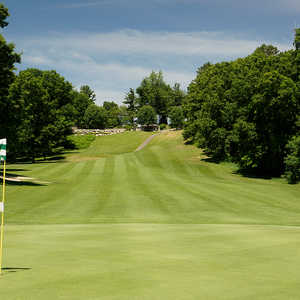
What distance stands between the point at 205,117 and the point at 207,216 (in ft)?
148

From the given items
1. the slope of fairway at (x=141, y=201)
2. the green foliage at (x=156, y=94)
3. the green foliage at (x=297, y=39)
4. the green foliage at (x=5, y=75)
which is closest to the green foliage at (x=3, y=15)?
the green foliage at (x=5, y=75)

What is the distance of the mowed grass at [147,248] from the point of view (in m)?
7.47

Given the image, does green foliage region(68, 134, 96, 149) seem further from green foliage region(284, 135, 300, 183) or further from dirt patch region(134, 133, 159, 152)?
green foliage region(284, 135, 300, 183)

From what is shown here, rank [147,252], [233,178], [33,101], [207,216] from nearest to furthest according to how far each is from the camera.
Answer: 1. [147,252]
2. [207,216]
3. [233,178]
4. [33,101]

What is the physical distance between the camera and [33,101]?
75562 mm

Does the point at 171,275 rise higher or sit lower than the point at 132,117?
lower

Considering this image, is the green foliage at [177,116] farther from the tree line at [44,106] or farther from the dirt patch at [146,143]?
the dirt patch at [146,143]

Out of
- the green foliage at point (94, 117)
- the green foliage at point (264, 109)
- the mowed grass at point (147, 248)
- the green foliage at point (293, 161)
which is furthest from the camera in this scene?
the green foliage at point (94, 117)

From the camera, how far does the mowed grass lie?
24.5 ft

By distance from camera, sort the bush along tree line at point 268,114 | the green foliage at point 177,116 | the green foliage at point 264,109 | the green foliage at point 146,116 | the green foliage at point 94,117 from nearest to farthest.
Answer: the bush along tree line at point 268,114
the green foliage at point 264,109
the green foliage at point 177,116
the green foliage at point 146,116
the green foliage at point 94,117

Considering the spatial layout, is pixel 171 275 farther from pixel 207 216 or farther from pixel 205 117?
pixel 205 117

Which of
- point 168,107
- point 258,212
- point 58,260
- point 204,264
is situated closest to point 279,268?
point 204,264

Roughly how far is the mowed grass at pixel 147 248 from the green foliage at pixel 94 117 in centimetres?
11345

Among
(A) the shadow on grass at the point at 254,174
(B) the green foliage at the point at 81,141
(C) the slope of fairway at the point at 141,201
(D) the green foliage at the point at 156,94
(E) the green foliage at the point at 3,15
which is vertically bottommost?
(A) the shadow on grass at the point at 254,174
